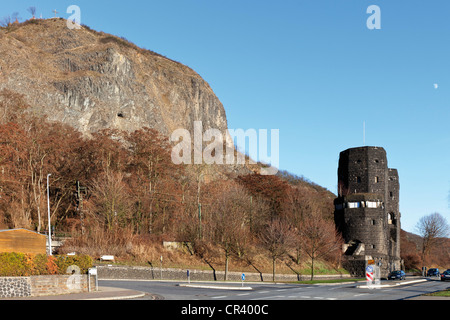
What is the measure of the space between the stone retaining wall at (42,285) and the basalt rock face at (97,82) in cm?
8149

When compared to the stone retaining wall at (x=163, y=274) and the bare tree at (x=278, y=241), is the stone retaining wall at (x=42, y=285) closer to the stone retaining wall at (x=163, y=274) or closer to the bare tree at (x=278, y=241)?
the stone retaining wall at (x=163, y=274)

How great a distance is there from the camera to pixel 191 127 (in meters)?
146

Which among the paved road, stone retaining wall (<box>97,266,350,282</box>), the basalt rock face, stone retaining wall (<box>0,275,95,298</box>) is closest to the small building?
stone retaining wall (<box>0,275,95,298</box>)

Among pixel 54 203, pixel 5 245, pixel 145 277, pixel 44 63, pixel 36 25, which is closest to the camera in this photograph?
pixel 5 245

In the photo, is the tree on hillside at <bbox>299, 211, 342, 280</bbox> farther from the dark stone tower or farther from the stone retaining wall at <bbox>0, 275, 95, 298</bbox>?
the stone retaining wall at <bbox>0, 275, 95, 298</bbox>

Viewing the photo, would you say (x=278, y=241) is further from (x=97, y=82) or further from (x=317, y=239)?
(x=97, y=82)

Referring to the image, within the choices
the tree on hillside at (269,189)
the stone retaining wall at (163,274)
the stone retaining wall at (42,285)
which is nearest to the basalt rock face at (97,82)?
the tree on hillside at (269,189)

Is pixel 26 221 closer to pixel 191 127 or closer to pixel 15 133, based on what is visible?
pixel 15 133

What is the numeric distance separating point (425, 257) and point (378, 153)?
48538 millimetres

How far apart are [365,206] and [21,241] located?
64736mm

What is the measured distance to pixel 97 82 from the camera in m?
118

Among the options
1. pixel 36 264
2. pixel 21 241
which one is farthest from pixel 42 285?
pixel 21 241

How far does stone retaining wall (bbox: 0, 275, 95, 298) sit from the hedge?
0.65 m
